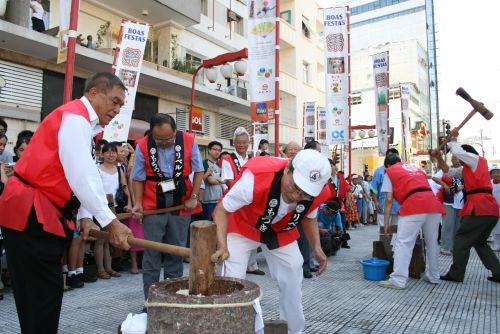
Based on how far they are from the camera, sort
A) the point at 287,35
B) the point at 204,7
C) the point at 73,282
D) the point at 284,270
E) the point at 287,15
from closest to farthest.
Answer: the point at 284,270 → the point at 73,282 → the point at 204,7 → the point at 287,35 → the point at 287,15

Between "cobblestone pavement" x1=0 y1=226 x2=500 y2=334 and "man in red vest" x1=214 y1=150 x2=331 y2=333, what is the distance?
0.94 m

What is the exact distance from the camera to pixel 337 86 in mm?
10398

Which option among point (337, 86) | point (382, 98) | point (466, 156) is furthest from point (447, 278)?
point (382, 98)

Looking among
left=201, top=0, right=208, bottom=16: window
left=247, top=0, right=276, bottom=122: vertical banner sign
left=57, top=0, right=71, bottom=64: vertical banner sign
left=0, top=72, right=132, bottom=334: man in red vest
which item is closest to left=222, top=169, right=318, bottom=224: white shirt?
left=0, top=72, right=132, bottom=334: man in red vest

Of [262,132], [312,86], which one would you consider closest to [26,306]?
[262,132]

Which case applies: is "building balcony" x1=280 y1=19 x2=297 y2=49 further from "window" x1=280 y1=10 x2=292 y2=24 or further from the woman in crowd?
the woman in crowd

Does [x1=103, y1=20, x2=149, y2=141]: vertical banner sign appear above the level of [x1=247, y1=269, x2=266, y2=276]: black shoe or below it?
above

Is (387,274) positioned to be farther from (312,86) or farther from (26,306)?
(312,86)

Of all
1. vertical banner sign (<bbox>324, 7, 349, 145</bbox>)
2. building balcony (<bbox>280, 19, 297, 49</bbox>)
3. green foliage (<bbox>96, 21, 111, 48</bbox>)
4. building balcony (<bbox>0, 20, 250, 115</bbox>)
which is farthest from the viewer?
building balcony (<bbox>280, 19, 297, 49</bbox>)

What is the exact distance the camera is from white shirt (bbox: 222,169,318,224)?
2787mm

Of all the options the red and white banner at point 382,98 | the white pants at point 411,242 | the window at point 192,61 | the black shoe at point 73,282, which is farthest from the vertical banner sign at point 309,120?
the black shoe at point 73,282

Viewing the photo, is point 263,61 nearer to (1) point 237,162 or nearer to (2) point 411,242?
(1) point 237,162

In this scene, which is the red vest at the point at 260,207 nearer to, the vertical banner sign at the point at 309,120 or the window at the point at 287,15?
the vertical banner sign at the point at 309,120

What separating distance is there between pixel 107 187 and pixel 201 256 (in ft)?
13.0
